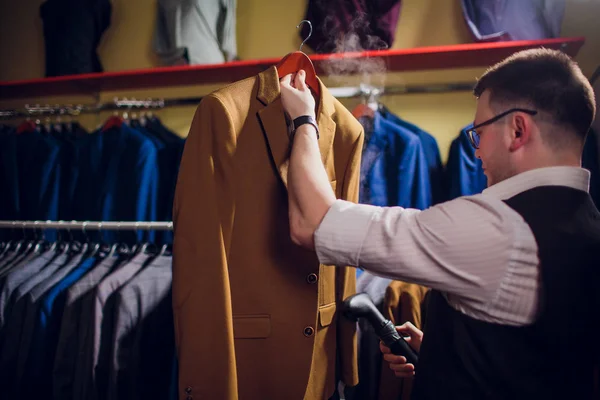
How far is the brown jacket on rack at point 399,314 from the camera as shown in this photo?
124 centimetres

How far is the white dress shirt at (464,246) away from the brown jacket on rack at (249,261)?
10.3 inches

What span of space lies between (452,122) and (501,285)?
1.37 meters

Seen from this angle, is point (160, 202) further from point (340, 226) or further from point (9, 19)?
point (9, 19)

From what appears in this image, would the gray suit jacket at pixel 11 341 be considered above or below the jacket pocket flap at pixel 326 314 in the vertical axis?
below

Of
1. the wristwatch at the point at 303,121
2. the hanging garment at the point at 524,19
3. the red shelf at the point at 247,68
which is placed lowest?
the wristwatch at the point at 303,121

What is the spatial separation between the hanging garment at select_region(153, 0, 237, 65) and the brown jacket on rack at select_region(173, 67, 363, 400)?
1057 millimetres

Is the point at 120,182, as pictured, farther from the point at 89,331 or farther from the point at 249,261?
the point at 249,261

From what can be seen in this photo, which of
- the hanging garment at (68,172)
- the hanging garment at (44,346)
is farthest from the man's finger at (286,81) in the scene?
the hanging garment at (68,172)

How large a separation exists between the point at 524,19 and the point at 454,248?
4.57 feet

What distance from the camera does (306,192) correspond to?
0.80 metres

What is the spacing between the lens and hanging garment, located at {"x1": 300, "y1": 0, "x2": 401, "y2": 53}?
68.4 inches

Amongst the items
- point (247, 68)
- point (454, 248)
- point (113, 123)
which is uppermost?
point (247, 68)

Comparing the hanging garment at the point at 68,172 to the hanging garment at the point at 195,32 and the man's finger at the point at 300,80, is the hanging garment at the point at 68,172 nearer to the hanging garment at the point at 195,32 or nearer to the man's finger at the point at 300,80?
the hanging garment at the point at 195,32

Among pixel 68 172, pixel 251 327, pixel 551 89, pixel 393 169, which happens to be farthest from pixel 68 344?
pixel 551 89
